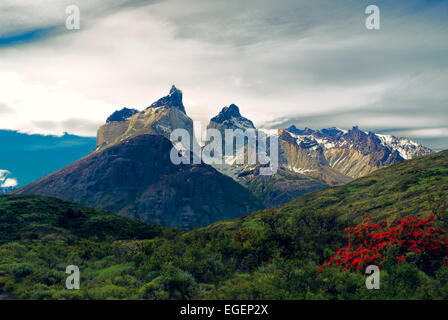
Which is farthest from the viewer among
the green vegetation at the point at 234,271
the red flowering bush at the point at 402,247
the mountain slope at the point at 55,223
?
the mountain slope at the point at 55,223

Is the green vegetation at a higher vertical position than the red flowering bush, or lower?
lower

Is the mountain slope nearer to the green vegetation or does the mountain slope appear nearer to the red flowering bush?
the green vegetation

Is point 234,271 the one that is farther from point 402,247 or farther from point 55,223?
point 55,223

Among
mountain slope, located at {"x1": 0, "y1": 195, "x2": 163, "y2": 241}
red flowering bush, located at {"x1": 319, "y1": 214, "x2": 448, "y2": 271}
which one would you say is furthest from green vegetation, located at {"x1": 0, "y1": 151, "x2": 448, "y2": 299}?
mountain slope, located at {"x1": 0, "y1": 195, "x2": 163, "y2": 241}

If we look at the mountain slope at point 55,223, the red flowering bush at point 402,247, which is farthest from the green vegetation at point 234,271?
the mountain slope at point 55,223

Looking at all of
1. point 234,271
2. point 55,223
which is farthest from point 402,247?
point 55,223

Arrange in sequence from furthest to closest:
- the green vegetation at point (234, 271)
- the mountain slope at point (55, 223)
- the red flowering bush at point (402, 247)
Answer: the mountain slope at point (55, 223) < the red flowering bush at point (402, 247) < the green vegetation at point (234, 271)

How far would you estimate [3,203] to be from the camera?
6166 inches

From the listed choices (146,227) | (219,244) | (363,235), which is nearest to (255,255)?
(219,244)

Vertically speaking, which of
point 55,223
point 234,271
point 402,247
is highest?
point 55,223

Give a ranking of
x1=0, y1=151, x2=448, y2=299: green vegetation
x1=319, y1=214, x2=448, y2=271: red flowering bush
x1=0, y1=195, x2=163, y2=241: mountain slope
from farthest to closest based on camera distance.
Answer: x1=0, y1=195, x2=163, y2=241: mountain slope < x1=319, y1=214, x2=448, y2=271: red flowering bush < x1=0, y1=151, x2=448, y2=299: green vegetation

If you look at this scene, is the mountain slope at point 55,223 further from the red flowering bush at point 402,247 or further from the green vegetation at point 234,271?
the red flowering bush at point 402,247

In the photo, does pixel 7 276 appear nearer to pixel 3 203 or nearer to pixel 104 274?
pixel 104 274
